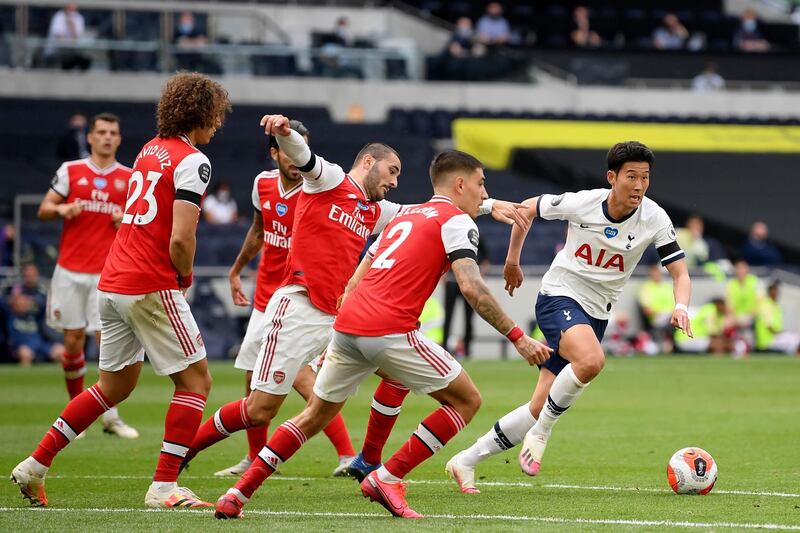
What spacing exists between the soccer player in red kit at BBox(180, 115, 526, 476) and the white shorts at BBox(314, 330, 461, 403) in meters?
0.43

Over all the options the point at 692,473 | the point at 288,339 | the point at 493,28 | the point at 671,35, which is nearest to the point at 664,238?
the point at 692,473

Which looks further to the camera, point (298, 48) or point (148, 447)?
point (298, 48)

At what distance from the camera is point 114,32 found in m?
28.0

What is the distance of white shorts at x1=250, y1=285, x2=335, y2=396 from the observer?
7.92 m

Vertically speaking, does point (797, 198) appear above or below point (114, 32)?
below

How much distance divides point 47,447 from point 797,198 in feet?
76.9

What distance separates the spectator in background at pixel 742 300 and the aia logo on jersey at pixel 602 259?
50.2ft

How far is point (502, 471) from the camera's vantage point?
32.4 feet

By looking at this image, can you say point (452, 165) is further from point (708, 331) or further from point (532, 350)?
point (708, 331)

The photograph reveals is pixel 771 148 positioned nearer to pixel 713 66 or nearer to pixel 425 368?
pixel 713 66

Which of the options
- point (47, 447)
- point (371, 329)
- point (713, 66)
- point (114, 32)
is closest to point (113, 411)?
point (47, 447)

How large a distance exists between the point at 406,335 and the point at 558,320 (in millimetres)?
1969

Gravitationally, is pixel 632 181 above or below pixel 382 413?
above

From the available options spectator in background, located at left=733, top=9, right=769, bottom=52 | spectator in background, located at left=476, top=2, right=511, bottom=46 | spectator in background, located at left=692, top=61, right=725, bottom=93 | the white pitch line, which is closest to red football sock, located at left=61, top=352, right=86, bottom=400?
the white pitch line
